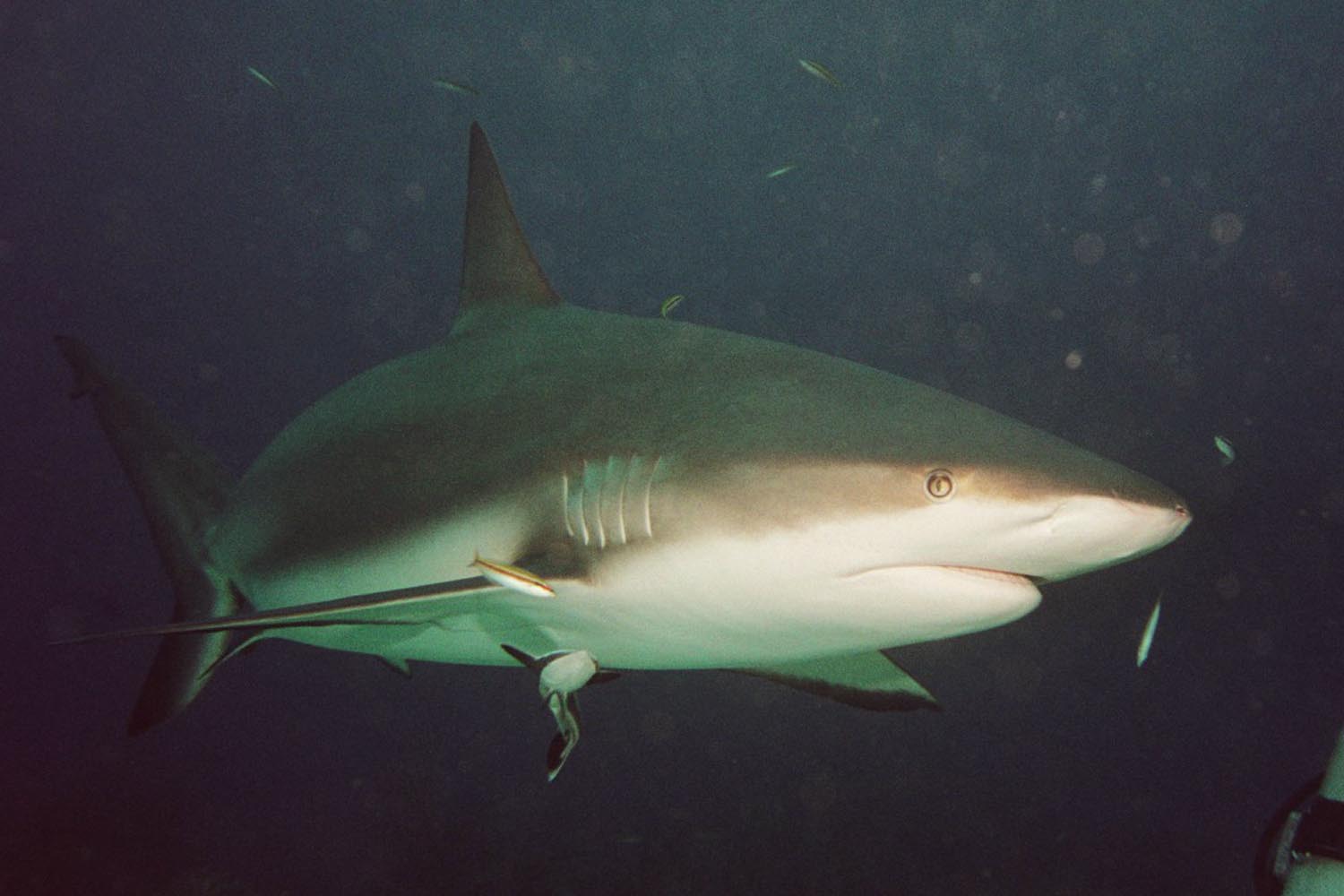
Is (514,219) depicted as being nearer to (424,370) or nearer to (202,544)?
(424,370)

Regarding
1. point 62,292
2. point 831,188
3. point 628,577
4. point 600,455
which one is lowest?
point 628,577

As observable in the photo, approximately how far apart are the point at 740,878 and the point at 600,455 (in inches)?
359

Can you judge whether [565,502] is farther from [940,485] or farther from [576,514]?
[940,485]

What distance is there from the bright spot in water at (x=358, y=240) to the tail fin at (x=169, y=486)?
99.0 feet

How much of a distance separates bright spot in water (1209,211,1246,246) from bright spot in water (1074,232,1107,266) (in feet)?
7.13

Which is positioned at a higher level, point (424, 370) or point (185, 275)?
point (185, 275)

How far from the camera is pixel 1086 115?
22172 mm

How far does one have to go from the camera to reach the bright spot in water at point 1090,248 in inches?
730

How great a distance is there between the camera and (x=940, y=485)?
1.70 m

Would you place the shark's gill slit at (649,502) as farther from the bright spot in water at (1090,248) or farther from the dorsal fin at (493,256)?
the bright spot in water at (1090,248)

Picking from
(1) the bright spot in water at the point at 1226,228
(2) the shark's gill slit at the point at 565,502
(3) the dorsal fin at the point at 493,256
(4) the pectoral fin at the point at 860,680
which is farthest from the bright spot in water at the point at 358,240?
(2) the shark's gill slit at the point at 565,502

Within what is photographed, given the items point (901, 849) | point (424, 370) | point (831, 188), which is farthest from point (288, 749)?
point (831, 188)

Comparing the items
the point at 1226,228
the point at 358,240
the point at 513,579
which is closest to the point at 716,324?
the point at 1226,228

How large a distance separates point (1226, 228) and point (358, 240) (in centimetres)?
2938
